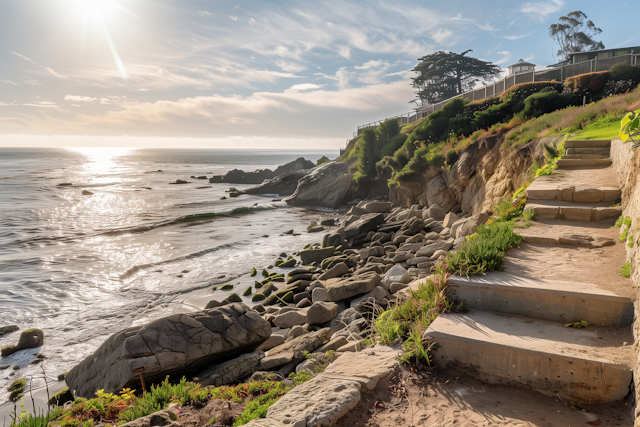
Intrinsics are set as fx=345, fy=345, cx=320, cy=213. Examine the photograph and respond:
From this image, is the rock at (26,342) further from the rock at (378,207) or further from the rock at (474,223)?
the rock at (378,207)

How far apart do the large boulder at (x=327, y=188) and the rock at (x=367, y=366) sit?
97.2ft

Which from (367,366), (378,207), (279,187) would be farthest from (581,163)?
(279,187)

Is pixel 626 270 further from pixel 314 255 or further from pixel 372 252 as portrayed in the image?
pixel 314 255

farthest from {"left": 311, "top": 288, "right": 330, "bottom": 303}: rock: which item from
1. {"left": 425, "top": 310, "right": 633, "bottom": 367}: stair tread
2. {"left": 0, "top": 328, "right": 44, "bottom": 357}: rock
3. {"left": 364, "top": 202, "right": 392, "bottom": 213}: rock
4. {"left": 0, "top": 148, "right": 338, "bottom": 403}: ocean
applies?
{"left": 364, "top": 202, "right": 392, "bottom": 213}: rock

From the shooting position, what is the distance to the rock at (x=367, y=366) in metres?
3.16

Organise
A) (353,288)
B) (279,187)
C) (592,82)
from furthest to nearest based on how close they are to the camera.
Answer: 1. (279,187)
2. (592,82)
3. (353,288)

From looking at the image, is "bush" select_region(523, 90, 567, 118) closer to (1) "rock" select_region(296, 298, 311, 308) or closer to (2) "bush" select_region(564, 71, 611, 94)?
(2) "bush" select_region(564, 71, 611, 94)

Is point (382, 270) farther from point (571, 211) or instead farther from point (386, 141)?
point (386, 141)

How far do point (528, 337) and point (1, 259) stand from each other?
21613 mm

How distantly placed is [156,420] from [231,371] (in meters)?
2.44

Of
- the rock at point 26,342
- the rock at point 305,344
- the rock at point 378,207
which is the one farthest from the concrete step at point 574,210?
the rock at point 378,207

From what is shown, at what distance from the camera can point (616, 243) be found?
4.97 metres

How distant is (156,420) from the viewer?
3314 millimetres

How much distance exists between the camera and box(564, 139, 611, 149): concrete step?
906cm
